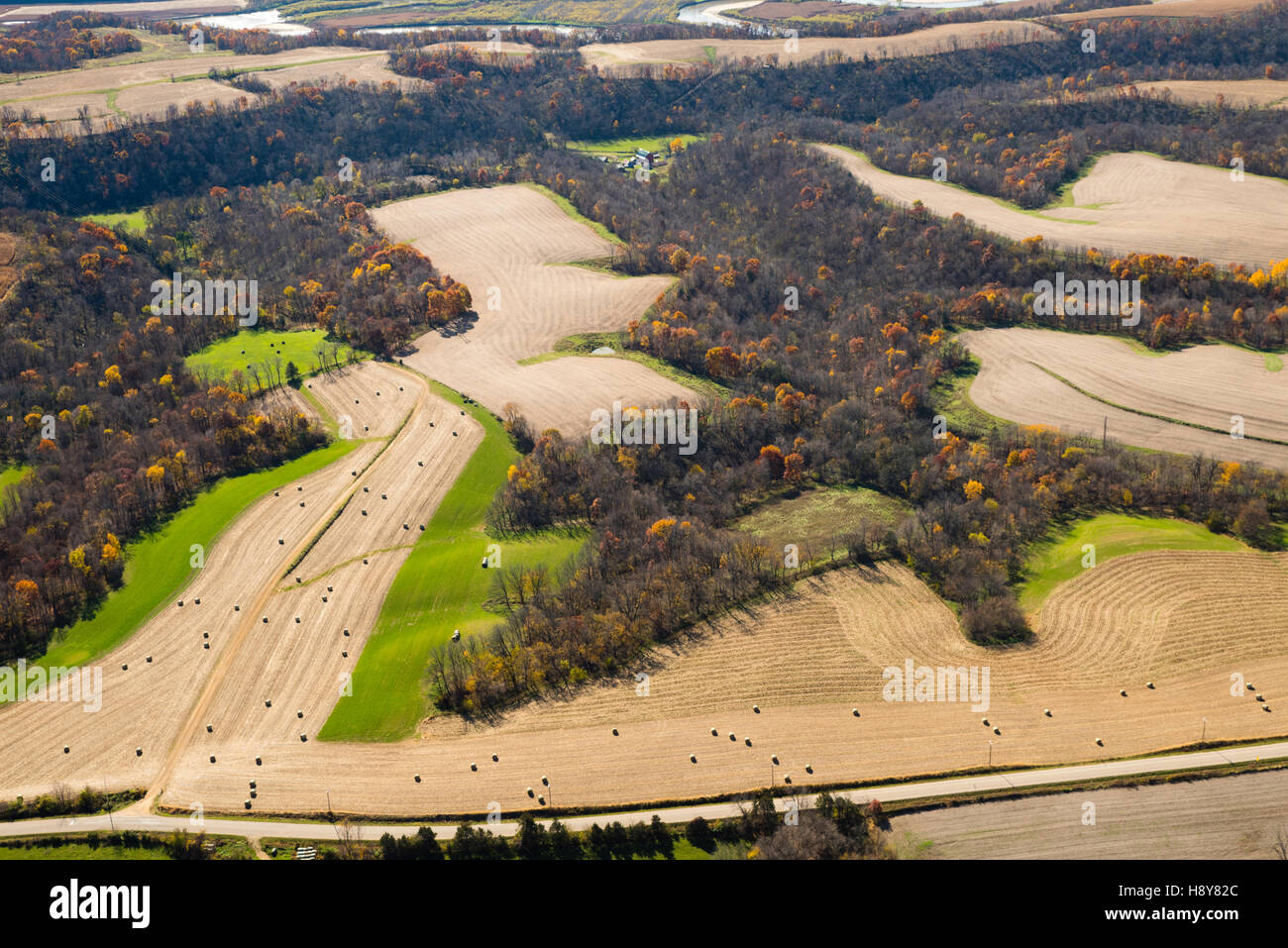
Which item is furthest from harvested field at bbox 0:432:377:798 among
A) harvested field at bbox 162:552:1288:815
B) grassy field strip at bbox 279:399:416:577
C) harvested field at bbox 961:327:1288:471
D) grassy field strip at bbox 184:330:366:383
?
harvested field at bbox 961:327:1288:471

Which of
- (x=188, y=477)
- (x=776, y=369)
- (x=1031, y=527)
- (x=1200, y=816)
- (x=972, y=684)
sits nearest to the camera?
(x=1200, y=816)

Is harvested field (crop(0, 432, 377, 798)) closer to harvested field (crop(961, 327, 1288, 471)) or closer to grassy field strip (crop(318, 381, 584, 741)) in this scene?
grassy field strip (crop(318, 381, 584, 741))

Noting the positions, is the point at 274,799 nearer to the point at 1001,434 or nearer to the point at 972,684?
the point at 972,684

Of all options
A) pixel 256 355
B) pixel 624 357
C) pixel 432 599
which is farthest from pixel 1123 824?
pixel 256 355

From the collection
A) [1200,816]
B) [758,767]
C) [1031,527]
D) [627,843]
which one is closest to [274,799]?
[627,843]

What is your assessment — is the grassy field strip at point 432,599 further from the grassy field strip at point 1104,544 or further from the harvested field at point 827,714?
the grassy field strip at point 1104,544

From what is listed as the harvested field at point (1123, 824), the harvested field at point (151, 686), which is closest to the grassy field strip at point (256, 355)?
the harvested field at point (151, 686)

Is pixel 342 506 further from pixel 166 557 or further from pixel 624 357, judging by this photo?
pixel 624 357

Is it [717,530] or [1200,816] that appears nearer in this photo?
[1200,816]
